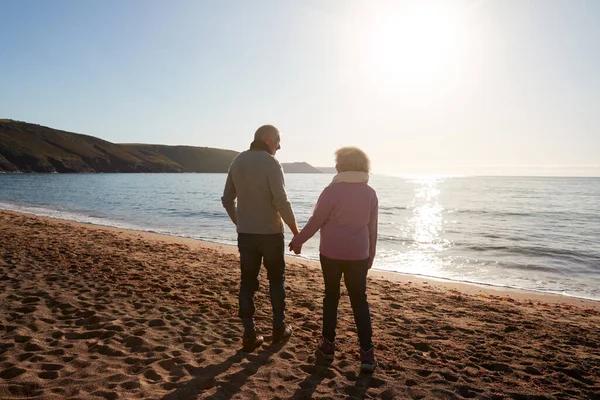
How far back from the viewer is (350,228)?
3.78 metres

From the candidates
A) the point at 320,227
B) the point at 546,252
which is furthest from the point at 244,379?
the point at 546,252

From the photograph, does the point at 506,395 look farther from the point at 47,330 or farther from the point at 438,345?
the point at 47,330

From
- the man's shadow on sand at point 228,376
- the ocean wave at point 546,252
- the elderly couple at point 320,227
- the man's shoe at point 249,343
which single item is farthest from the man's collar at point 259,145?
the ocean wave at point 546,252

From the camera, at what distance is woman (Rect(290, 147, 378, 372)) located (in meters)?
3.74

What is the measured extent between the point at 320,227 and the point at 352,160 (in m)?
0.79

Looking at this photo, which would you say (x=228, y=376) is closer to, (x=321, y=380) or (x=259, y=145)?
(x=321, y=380)

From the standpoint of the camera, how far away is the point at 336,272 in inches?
152

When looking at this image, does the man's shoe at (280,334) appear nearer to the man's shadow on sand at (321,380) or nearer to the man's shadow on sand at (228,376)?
the man's shadow on sand at (228,376)

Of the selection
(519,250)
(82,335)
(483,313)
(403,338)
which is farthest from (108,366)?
(519,250)

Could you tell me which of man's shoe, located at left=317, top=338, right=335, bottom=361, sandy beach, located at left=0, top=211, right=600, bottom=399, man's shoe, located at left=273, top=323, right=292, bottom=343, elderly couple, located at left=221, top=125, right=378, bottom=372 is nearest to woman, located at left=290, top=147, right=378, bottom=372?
elderly couple, located at left=221, top=125, right=378, bottom=372

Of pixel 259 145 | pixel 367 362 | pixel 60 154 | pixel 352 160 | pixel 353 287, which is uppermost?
pixel 60 154

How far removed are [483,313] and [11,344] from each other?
23.0 ft

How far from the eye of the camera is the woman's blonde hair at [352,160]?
3814 millimetres

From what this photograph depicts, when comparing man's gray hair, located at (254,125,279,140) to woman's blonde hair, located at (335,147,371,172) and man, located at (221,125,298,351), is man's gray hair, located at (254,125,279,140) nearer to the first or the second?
man, located at (221,125,298,351)
